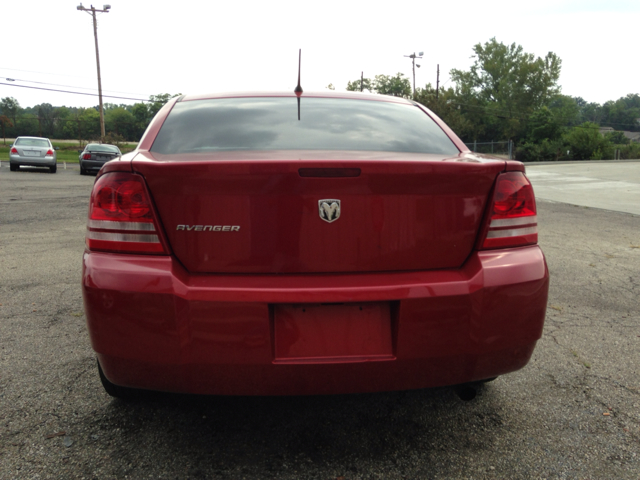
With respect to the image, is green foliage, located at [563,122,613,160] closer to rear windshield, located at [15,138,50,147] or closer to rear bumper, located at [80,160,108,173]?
rear bumper, located at [80,160,108,173]

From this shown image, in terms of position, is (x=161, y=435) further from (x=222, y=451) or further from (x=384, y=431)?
(x=384, y=431)

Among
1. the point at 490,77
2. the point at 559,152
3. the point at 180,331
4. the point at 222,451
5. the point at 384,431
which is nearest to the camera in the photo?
the point at 180,331

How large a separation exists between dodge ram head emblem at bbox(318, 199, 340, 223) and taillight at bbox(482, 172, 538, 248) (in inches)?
22.7

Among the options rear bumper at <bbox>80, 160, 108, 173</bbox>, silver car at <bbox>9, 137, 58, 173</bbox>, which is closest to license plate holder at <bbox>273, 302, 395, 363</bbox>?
rear bumper at <bbox>80, 160, 108, 173</bbox>

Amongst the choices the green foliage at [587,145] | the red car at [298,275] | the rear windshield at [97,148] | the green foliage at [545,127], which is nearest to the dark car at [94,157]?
the rear windshield at [97,148]

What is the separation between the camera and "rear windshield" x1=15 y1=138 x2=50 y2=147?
21.9 metres

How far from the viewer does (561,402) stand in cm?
248

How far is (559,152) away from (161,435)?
56.2m

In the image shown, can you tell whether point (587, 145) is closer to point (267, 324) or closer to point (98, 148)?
point (98, 148)

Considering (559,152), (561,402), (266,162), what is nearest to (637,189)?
(561,402)

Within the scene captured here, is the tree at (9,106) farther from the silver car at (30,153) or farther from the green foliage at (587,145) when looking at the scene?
the green foliage at (587,145)

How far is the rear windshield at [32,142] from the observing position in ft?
71.9

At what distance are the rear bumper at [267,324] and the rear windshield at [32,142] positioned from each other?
23.4 meters

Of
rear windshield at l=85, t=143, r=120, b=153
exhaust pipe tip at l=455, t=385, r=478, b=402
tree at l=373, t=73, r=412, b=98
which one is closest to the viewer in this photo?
exhaust pipe tip at l=455, t=385, r=478, b=402
